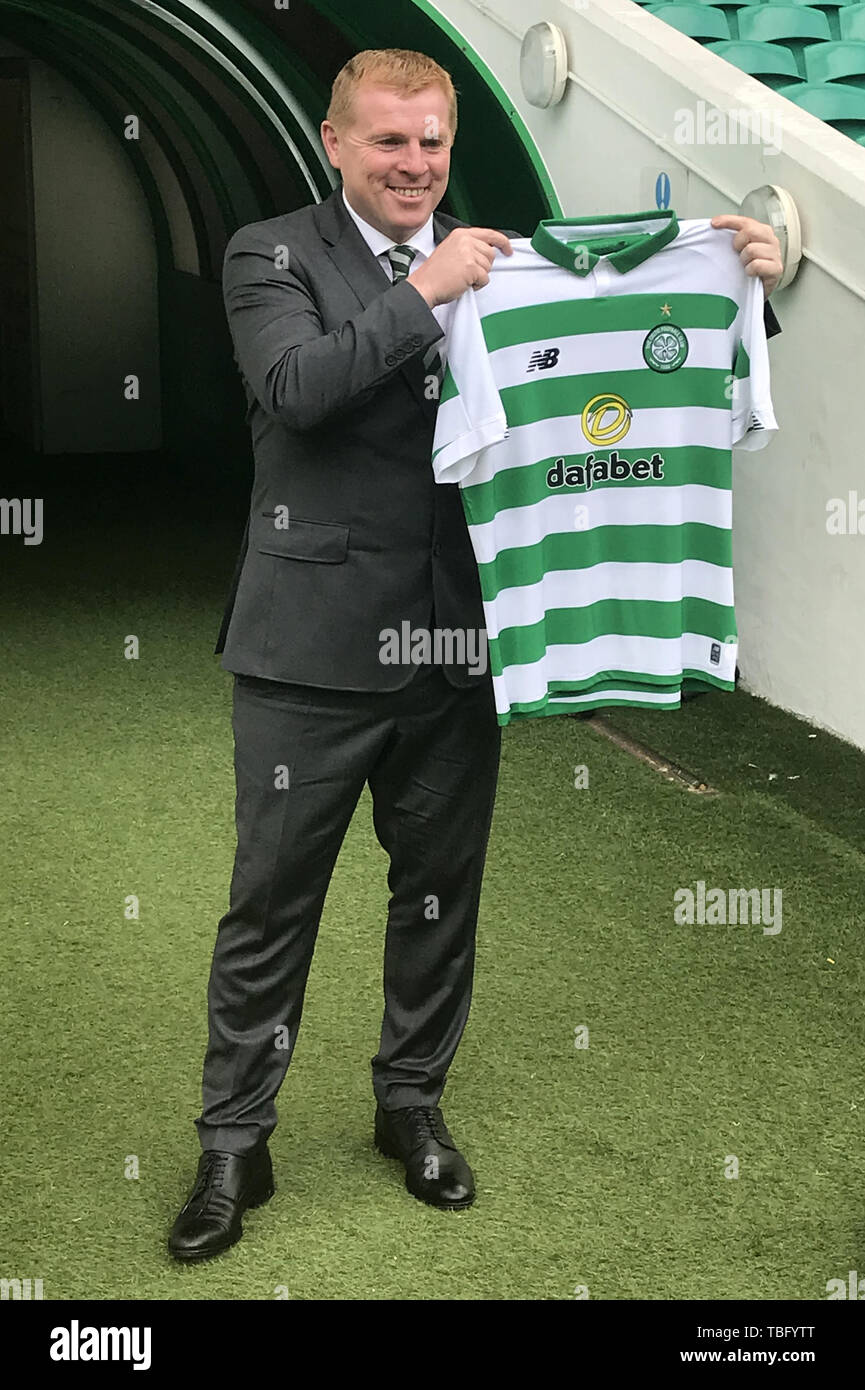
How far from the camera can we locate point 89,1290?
9.62 ft

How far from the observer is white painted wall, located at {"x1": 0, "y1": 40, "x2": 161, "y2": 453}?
11.7 metres

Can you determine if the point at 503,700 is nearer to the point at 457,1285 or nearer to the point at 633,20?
the point at 457,1285

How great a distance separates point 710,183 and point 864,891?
2.47 meters

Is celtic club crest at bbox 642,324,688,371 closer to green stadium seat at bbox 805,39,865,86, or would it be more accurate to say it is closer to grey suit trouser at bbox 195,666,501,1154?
grey suit trouser at bbox 195,666,501,1154

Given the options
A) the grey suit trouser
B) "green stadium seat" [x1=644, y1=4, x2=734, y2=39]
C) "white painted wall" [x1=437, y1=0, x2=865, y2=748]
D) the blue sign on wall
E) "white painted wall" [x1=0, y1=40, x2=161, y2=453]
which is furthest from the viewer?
"white painted wall" [x1=0, y1=40, x2=161, y2=453]

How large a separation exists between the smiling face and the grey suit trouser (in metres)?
0.77

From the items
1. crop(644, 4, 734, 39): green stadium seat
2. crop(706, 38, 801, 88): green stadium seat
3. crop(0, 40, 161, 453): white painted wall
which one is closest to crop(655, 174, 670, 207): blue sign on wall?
crop(706, 38, 801, 88): green stadium seat

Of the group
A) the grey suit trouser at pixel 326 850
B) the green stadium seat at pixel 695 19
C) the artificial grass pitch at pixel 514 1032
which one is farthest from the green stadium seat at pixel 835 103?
the grey suit trouser at pixel 326 850

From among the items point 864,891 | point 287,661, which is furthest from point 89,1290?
point 864,891

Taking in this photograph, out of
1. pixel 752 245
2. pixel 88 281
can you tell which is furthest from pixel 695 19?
pixel 88 281

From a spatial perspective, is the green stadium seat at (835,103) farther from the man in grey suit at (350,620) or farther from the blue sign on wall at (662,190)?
the man in grey suit at (350,620)

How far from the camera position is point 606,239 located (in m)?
3.05

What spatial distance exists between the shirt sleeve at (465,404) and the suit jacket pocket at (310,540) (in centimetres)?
19

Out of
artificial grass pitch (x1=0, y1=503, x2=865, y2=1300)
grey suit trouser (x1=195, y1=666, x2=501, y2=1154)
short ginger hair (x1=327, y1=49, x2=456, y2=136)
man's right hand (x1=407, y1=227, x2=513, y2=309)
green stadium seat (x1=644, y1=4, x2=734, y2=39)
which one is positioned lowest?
artificial grass pitch (x1=0, y1=503, x2=865, y2=1300)
